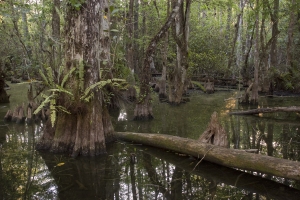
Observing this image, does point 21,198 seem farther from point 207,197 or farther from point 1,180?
point 207,197

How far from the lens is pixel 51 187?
4.15 meters

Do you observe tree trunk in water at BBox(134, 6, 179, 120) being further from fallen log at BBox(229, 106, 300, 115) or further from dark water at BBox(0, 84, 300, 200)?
fallen log at BBox(229, 106, 300, 115)

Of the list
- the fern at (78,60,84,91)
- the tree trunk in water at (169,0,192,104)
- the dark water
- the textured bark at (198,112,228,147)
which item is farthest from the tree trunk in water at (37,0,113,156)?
the tree trunk in water at (169,0,192,104)

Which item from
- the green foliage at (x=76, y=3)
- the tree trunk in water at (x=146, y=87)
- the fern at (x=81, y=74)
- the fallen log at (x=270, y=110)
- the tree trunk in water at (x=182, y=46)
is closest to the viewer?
the green foliage at (x=76, y=3)

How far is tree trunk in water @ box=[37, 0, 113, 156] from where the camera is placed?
533 centimetres

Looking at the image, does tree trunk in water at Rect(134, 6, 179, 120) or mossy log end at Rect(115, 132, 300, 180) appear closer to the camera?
mossy log end at Rect(115, 132, 300, 180)

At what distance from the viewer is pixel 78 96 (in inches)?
213

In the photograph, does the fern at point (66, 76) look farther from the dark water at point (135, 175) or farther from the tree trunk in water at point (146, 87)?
the tree trunk in water at point (146, 87)

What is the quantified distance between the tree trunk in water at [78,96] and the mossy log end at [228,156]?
1.16 meters

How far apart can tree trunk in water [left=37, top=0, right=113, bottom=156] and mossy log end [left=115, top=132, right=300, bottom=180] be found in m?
1.16

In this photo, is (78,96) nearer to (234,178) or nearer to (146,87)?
(234,178)

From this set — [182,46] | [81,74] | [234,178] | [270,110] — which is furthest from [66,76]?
[182,46]

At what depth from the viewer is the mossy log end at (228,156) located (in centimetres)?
404

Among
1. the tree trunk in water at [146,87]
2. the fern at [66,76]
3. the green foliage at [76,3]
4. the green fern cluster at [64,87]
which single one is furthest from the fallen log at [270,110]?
the green foliage at [76,3]
